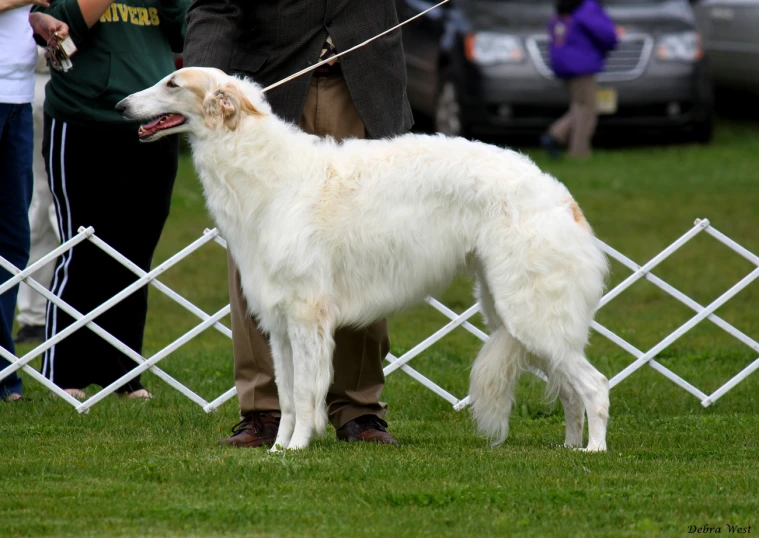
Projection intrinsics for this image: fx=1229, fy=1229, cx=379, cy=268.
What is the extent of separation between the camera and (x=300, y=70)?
5113 millimetres

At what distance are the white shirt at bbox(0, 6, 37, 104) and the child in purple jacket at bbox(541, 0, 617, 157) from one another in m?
8.04

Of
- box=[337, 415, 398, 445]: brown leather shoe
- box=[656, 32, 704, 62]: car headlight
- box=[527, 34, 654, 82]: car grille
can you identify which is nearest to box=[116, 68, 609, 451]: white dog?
box=[337, 415, 398, 445]: brown leather shoe

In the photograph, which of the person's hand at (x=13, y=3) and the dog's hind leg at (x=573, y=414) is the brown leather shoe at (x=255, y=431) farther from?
the person's hand at (x=13, y=3)

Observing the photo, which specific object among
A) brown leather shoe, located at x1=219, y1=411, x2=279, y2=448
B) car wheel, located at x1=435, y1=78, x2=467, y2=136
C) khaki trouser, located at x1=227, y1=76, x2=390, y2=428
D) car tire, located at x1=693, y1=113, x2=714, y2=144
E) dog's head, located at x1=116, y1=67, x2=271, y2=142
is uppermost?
dog's head, located at x1=116, y1=67, x2=271, y2=142

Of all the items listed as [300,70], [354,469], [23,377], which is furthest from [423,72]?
[354,469]

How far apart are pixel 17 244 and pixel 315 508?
2820 millimetres

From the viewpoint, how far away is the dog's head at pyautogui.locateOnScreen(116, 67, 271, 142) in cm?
475

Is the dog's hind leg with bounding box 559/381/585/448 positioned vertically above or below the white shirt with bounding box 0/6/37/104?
below

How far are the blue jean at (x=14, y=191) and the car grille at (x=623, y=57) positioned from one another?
849 centimetres

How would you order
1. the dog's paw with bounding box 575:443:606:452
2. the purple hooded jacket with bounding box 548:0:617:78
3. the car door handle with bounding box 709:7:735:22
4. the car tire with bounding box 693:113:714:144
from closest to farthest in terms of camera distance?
the dog's paw with bounding box 575:443:606:452, the purple hooded jacket with bounding box 548:0:617:78, the car tire with bounding box 693:113:714:144, the car door handle with bounding box 709:7:735:22

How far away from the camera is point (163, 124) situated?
4.82 metres

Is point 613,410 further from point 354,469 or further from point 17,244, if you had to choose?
point 17,244

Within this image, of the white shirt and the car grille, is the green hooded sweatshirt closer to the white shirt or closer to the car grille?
the white shirt

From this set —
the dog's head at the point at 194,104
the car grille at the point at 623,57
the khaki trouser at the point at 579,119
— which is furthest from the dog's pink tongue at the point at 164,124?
the car grille at the point at 623,57
